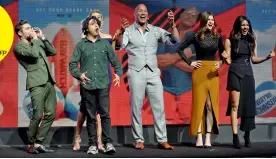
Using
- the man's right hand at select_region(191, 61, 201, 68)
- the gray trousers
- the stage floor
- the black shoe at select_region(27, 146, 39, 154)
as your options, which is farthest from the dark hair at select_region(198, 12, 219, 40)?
the black shoe at select_region(27, 146, 39, 154)

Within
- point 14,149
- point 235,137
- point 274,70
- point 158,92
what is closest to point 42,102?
point 14,149

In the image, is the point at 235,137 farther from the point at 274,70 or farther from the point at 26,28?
the point at 26,28

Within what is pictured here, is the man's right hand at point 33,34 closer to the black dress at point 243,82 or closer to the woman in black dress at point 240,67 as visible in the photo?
the woman in black dress at point 240,67

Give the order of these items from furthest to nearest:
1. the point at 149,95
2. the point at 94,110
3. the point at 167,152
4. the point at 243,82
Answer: the point at 243,82 → the point at 149,95 → the point at 167,152 → the point at 94,110

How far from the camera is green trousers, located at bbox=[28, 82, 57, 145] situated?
8.22 meters

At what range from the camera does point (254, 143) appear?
912 cm

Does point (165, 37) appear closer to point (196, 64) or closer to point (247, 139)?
point (196, 64)

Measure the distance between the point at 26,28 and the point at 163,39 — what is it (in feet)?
6.08

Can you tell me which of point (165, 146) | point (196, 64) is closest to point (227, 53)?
point (196, 64)

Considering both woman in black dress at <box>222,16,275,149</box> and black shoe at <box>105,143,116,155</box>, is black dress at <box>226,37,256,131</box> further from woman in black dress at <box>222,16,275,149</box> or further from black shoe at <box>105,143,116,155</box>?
black shoe at <box>105,143,116,155</box>

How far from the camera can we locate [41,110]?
824 cm

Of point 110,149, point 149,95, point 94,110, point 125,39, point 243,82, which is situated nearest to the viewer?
point 110,149

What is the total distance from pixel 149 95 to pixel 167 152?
834 millimetres

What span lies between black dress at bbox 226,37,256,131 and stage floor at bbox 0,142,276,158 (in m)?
0.41
